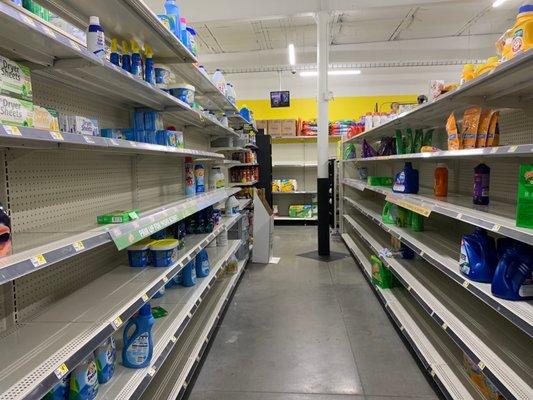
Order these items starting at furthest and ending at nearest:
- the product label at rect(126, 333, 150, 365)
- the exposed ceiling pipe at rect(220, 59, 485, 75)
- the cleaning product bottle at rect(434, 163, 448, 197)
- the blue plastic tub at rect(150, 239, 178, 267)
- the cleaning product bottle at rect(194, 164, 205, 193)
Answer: the exposed ceiling pipe at rect(220, 59, 485, 75), the cleaning product bottle at rect(194, 164, 205, 193), the cleaning product bottle at rect(434, 163, 448, 197), the blue plastic tub at rect(150, 239, 178, 267), the product label at rect(126, 333, 150, 365)

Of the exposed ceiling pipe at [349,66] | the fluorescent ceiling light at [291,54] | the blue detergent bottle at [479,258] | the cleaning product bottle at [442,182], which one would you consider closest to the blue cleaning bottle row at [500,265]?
the blue detergent bottle at [479,258]

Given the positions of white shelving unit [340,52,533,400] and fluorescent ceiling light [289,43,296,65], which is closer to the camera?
white shelving unit [340,52,533,400]

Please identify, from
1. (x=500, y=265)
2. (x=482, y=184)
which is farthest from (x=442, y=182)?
(x=500, y=265)

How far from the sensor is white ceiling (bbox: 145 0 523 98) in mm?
7191

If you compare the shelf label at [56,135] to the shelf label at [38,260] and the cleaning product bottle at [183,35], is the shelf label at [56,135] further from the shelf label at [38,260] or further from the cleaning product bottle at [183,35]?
the cleaning product bottle at [183,35]

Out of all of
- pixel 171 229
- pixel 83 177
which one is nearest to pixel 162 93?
pixel 83 177

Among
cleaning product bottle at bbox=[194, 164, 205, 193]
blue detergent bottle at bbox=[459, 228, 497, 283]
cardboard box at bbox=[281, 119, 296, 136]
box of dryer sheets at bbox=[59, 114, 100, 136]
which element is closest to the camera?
box of dryer sheets at bbox=[59, 114, 100, 136]

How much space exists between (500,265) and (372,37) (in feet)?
25.8

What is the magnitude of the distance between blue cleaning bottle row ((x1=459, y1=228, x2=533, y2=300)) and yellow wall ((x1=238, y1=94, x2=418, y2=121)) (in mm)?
8147

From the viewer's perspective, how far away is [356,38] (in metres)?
8.48

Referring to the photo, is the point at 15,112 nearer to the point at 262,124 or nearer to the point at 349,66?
the point at 262,124

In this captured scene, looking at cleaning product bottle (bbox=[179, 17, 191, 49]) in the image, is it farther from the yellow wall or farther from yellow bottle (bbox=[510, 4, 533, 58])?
the yellow wall

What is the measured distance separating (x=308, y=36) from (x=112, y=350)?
804cm

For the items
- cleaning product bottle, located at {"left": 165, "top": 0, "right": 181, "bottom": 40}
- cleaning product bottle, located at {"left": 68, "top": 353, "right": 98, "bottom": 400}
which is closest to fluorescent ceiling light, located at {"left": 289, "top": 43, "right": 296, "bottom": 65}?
cleaning product bottle, located at {"left": 165, "top": 0, "right": 181, "bottom": 40}
